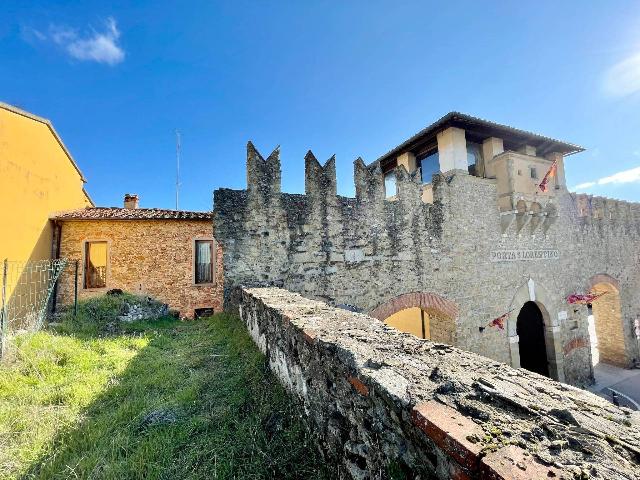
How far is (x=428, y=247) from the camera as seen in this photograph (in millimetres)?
7812

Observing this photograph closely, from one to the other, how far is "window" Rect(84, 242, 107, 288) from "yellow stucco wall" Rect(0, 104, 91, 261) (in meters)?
1.09

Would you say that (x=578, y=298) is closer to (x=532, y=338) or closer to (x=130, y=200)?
(x=532, y=338)

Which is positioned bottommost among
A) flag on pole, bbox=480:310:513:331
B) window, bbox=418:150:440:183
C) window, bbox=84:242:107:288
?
flag on pole, bbox=480:310:513:331

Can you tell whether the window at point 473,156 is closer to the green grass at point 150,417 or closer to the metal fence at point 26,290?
the green grass at point 150,417

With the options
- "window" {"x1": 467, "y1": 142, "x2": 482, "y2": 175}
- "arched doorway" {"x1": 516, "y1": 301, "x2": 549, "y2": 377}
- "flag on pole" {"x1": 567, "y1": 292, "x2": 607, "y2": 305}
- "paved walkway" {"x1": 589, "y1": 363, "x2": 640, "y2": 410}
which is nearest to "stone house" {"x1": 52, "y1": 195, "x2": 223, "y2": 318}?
"window" {"x1": 467, "y1": 142, "x2": 482, "y2": 175}

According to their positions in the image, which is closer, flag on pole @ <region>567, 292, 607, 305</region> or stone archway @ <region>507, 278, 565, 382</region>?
stone archway @ <region>507, 278, 565, 382</region>

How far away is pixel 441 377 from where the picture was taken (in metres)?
1.52

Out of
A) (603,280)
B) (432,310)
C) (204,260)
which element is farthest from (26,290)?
(603,280)

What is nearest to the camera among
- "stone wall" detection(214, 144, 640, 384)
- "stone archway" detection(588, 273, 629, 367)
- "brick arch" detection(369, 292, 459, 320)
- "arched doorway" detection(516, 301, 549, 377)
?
"stone wall" detection(214, 144, 640, 384)

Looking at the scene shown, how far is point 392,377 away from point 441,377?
25cm

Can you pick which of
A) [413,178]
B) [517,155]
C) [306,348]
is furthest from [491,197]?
[306,348]

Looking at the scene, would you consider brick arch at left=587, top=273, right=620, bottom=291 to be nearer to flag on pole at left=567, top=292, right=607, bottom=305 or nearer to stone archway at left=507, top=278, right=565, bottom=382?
flag on pole at left=567, top=292, right=607, bottom=305

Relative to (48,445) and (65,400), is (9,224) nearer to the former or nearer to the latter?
(65,400)

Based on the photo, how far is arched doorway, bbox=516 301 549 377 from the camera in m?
10.5
